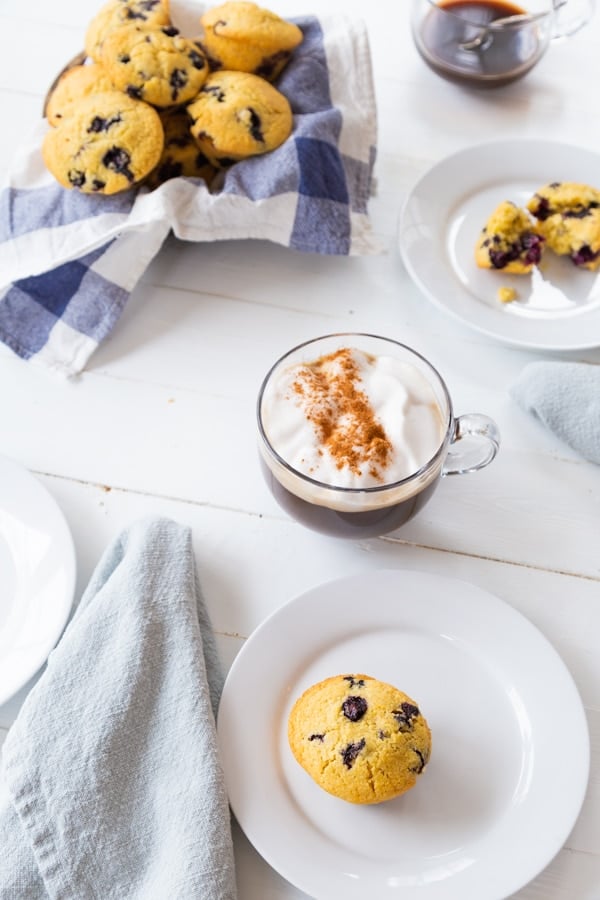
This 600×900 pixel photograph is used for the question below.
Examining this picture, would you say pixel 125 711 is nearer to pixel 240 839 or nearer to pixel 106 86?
pixel 240 839

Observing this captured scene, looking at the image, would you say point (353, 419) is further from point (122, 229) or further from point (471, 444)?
point (122, 229)

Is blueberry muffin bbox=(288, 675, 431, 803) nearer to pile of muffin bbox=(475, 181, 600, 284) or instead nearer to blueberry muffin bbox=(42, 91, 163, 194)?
pile of muffin bbox=(475, 181, 600, 284)

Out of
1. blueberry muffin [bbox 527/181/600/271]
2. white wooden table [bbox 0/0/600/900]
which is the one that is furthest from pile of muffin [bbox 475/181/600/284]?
white wooden table [bbox 0/0/600/900]

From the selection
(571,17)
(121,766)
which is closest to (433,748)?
(121,766)

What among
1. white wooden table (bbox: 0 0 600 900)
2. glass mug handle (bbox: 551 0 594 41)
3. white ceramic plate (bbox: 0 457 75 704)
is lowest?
white ceramic plate (bbox: 0 457 75 704)

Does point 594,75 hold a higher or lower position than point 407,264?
higher

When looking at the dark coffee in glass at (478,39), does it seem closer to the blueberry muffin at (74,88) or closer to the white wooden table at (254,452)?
the white wooden table at (254,452)

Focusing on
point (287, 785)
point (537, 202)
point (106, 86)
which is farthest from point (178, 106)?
point (287, 785)
